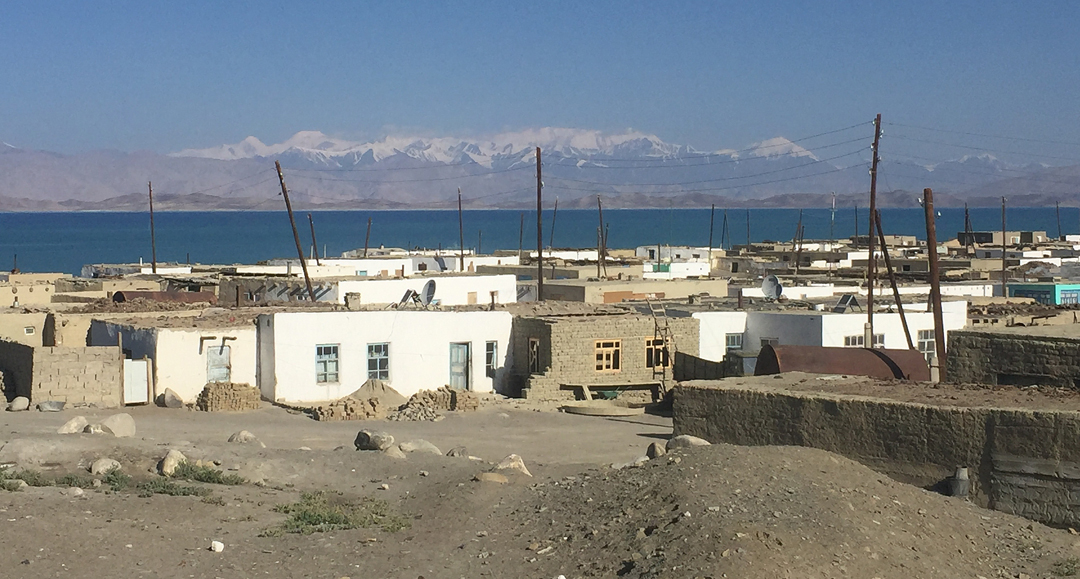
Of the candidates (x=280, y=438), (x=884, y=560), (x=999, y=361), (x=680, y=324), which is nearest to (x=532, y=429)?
(x=280, y=438)

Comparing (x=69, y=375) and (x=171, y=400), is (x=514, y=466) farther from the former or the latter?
(x=69, y=375)

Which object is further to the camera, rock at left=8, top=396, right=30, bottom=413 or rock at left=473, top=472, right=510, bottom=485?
rock at left=8, top=396, right=30, bottom=413

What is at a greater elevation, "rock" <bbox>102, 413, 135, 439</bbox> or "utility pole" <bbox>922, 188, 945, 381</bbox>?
"utility pole" <bbox>922, 188, 945, 381</bbox>

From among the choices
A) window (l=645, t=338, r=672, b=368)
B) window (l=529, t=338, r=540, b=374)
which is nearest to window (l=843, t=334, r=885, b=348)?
window (l=645, t=338, r=672, b=368)

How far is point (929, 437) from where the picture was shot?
17031 millimetres

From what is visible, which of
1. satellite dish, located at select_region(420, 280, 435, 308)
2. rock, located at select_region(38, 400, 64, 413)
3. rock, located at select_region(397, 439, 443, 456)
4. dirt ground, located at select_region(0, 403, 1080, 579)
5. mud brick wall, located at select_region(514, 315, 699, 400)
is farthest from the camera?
satellite dish, located at select_region(420, 280, 435, 308)

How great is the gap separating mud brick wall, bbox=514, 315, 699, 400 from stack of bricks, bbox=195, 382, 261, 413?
6.16 meters

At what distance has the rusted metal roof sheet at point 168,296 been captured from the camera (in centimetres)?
3859

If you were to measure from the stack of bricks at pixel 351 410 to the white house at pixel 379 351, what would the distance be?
118 centimetres

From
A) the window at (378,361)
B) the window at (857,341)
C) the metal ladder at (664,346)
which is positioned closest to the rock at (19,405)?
the window at (378,361)

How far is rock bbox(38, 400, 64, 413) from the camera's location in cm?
2584

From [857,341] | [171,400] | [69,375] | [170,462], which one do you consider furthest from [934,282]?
[69,375]

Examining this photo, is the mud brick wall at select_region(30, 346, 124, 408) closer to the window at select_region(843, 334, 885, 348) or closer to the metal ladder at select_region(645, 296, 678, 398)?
the metal ladder at select_region(645, 296, 678, 398)

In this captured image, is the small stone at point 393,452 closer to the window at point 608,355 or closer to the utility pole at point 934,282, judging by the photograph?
the utility pole at point 934,282
